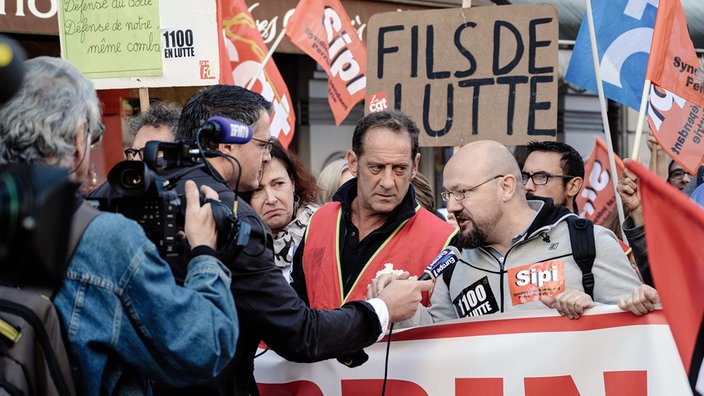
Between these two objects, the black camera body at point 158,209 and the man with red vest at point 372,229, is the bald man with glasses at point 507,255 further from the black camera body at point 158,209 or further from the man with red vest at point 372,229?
the black camera body at point 158,209

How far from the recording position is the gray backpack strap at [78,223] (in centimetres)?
225

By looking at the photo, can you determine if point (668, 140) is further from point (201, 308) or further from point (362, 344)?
point (201, 308)

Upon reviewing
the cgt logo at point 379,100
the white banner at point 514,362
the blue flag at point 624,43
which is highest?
the blue flag at point 624,43

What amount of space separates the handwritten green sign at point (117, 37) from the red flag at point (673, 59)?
2.70 metres

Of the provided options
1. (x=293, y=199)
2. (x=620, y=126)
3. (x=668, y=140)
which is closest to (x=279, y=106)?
(x=293, y=199)

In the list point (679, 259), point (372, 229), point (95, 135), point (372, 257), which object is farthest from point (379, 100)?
point (95, 135)

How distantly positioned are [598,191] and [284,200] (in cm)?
295

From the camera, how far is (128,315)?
2.30 metres

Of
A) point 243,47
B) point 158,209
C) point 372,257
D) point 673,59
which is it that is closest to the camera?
point 158,209

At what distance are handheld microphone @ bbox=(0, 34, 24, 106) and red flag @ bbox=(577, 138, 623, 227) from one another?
583 cm

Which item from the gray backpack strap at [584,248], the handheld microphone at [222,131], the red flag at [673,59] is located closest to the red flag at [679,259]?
the gray backpack strap at [584,248]

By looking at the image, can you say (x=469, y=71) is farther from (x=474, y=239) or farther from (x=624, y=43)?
(x=474, y=239)

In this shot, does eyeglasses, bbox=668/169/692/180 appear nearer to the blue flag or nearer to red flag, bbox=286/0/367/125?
the blue flag

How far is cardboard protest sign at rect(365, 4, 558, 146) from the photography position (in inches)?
213
